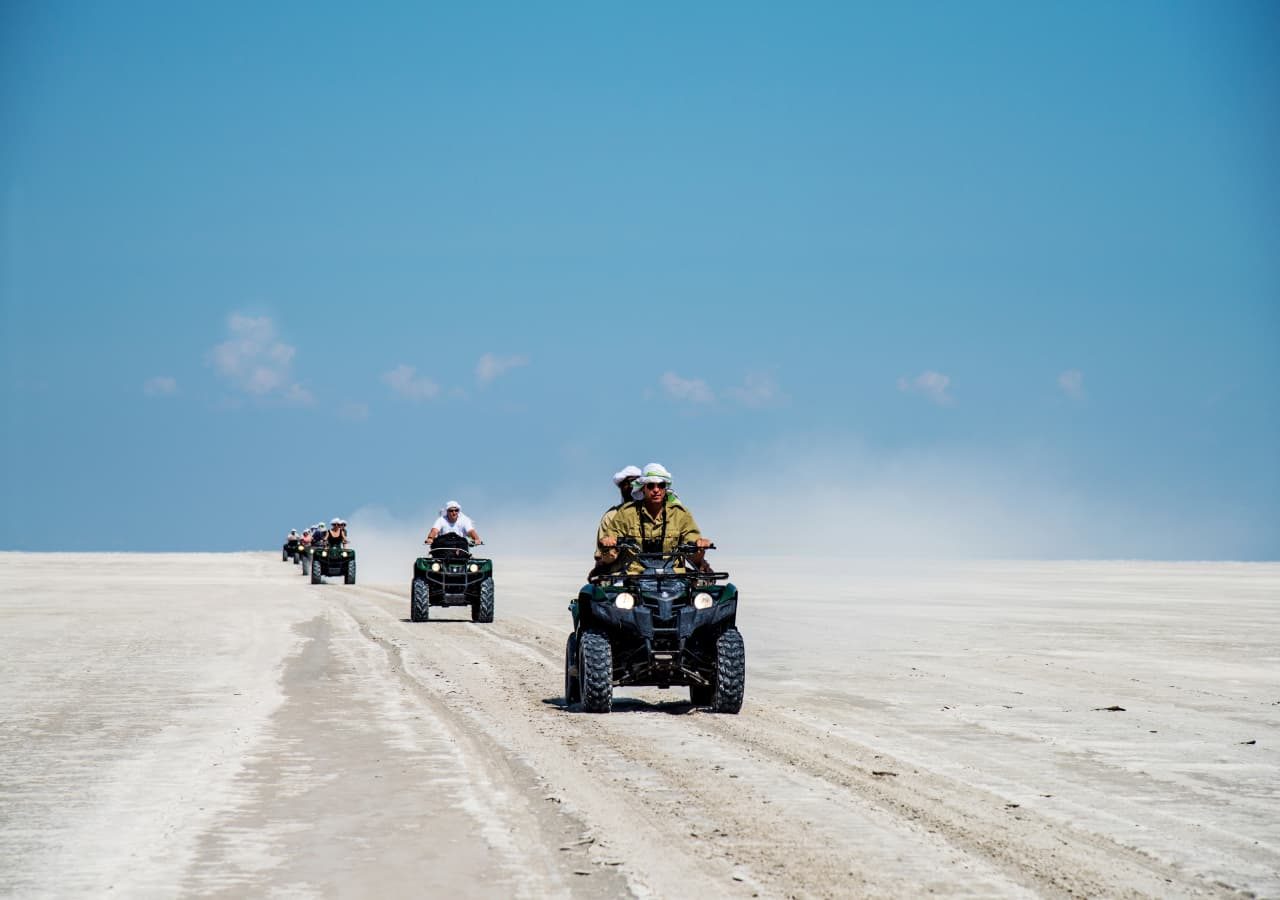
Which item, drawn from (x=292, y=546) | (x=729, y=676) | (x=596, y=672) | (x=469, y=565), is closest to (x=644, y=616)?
(x=596, y=672)

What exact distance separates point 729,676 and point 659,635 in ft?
2.36

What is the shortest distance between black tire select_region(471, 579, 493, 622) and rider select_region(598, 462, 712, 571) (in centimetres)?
1331

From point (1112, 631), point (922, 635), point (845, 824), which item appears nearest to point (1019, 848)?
point (845, 824)

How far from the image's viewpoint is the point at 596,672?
1329 cm

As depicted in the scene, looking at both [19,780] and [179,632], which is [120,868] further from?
[179,632]

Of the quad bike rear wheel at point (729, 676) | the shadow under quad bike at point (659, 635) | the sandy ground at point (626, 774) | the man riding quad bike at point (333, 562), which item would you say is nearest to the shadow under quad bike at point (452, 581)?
the sandy ground at point (626, 774)

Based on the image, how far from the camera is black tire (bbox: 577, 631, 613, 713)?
1328 centimetres

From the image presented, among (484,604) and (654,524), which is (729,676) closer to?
(654,524)

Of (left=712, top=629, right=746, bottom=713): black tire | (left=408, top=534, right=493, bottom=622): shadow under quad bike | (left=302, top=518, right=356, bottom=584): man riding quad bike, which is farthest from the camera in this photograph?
(left=302, top=518, right=356, bottom=584): man riding quad bike

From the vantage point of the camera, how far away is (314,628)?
2447cm

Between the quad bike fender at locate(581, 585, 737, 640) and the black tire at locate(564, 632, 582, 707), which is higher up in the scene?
the quad bike fender at locate(581, 585, 737, 640)

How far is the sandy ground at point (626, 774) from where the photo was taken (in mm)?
7000

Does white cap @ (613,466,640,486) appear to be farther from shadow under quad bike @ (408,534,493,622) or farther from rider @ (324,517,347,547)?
rider @ (324,517,347,547)

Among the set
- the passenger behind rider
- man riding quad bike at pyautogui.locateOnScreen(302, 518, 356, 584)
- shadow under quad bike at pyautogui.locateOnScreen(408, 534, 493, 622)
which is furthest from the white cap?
man riding quad bike at pyautogui.locateOnScreen(302, 518, 356, 584)
